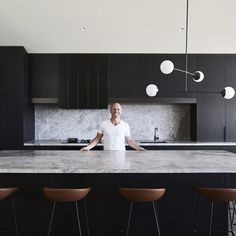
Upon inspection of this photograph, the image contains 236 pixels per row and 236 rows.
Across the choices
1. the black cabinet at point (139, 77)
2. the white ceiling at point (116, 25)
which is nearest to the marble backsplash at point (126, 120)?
the black cabinet at point (139, 77)

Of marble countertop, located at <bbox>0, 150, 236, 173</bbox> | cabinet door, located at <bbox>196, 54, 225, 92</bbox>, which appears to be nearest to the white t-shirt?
marble countertop, located at <bbox>0, 150, 236, 173</bbox>

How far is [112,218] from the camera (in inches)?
121

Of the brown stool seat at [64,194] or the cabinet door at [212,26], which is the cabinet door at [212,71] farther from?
the brown stool seat at [64,194]

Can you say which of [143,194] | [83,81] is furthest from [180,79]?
[143,194]


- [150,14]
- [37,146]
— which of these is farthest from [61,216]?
[150,14]

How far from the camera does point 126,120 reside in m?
5.96

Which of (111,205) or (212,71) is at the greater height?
(212,71)

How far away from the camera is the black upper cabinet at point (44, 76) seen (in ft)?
18.0

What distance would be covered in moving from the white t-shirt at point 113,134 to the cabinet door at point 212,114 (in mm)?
2197

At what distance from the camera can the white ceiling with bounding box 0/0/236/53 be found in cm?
428

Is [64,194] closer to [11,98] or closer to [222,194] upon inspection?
[222,194]

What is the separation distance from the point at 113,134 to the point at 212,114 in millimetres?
2490

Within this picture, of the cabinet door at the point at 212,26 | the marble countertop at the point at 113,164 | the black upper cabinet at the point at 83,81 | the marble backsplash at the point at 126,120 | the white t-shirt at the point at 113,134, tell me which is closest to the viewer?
the marble countertop at the point at 113,164

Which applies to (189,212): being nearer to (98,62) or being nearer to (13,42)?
(98,62)
